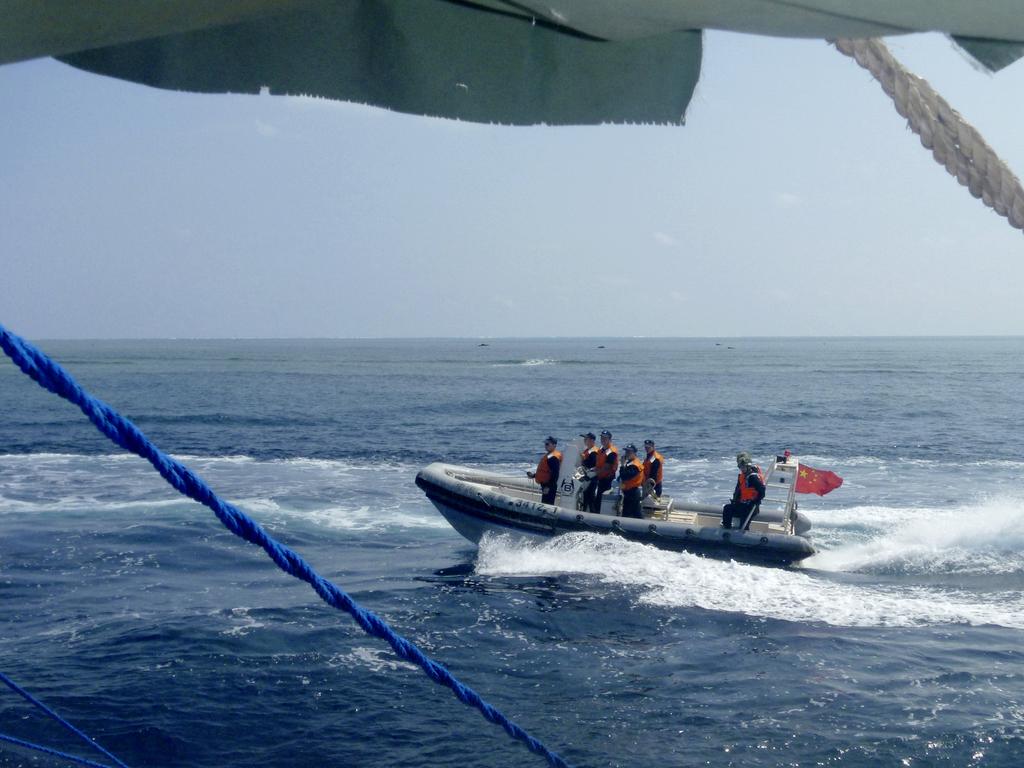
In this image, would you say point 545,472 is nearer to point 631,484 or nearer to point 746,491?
point 631,484

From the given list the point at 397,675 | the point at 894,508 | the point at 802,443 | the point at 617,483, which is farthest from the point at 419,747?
the point at 802,443

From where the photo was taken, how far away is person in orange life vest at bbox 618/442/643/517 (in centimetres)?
1357

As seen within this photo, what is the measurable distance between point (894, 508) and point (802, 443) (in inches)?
543

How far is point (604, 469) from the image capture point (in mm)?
13781

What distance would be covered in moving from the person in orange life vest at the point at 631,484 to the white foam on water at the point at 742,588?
604 millimetres

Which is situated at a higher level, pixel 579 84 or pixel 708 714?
pixel 579 84

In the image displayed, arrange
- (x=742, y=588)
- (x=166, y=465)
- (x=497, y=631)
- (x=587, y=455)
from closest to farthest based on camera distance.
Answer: (x=166, y=465) → (x=497, y=631) → (x=742, y=588) → (x=587, y=455)

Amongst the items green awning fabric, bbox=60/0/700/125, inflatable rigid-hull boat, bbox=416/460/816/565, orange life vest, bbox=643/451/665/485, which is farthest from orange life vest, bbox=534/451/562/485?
green awning fabric, bbox=60/0/700/125

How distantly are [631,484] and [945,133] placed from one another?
11633 millimetres

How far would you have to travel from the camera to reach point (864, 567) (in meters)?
13.7

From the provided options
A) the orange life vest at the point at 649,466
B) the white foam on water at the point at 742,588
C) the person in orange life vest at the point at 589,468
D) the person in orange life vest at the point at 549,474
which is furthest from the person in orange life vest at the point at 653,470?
the person in orange life vest at the point at 549,474

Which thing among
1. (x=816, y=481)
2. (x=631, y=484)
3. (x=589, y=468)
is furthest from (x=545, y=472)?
(x=816, y=481)

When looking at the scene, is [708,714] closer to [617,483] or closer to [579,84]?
[617,483]

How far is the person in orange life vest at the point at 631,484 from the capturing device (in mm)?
13570
